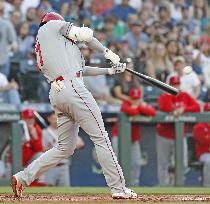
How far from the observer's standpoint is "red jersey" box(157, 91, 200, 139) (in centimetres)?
1346

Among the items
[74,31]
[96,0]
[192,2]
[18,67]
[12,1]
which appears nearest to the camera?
[74,31]

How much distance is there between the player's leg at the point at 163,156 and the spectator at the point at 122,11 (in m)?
4.68

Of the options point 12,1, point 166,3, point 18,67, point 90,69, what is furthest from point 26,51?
point 90,69

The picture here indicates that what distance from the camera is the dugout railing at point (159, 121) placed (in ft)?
43.5

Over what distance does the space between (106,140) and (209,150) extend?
5.16 meters

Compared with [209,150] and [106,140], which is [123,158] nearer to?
[209,150]

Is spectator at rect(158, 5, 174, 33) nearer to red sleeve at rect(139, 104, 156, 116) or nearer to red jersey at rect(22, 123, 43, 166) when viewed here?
red sleeve at rect(139, 104, 156, 116)

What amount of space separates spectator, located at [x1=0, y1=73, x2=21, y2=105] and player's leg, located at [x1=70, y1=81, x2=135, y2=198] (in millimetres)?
5400

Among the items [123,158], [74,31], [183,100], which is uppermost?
[74,31]

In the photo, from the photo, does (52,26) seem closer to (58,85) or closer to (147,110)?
(58,85)

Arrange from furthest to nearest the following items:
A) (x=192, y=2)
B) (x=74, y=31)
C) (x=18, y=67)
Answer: (x=192, y=2), (x=18, y=67), (x=74, y=31)

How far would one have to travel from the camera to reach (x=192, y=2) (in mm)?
19281

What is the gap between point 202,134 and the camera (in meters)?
13.3

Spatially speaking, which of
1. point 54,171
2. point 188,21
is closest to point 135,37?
point 188,21
